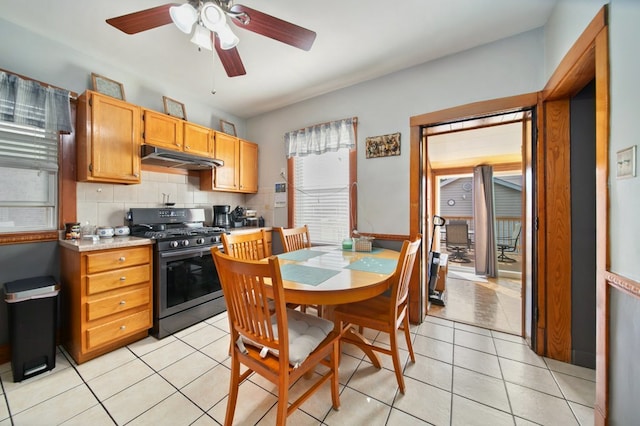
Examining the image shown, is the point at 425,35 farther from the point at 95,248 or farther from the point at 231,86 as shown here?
the point at 95,248

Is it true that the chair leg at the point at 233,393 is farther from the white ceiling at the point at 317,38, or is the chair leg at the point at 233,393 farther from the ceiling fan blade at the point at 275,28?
the white ceiling at the point at 317,38

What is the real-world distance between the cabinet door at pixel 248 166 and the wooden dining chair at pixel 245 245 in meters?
1.35

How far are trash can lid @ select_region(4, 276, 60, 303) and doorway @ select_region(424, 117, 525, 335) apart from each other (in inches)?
132

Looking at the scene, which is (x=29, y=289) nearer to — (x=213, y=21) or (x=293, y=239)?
(x=293, y=239)

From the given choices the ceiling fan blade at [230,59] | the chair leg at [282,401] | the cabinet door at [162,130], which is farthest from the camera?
the cabinet door at [162,130]

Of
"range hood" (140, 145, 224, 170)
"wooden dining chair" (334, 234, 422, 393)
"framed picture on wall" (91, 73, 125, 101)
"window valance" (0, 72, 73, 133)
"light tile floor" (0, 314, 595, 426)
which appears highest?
"framed picture on wall" (91, 73, 125, 101)

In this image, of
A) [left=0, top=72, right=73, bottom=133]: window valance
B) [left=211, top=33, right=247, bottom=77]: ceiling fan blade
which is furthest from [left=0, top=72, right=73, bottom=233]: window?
[left=211, top=33, right=247, bottom=77]: ceiling fan blade

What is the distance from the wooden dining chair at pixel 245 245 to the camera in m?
1.87

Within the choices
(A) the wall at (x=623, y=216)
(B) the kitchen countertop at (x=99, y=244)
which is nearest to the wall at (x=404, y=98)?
(A) the wall at (x=623, y=216)

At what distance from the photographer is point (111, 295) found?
1.89 meters

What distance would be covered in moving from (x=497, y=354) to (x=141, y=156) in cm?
364

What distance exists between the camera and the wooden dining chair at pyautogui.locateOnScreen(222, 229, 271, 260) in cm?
187

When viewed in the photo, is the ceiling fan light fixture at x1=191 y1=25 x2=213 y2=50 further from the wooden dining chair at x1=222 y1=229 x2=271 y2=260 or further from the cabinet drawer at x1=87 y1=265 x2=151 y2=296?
the cabinet drawer at x1=87 y1=265 x2=151 y2=296

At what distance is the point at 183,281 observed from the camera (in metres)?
2.30
